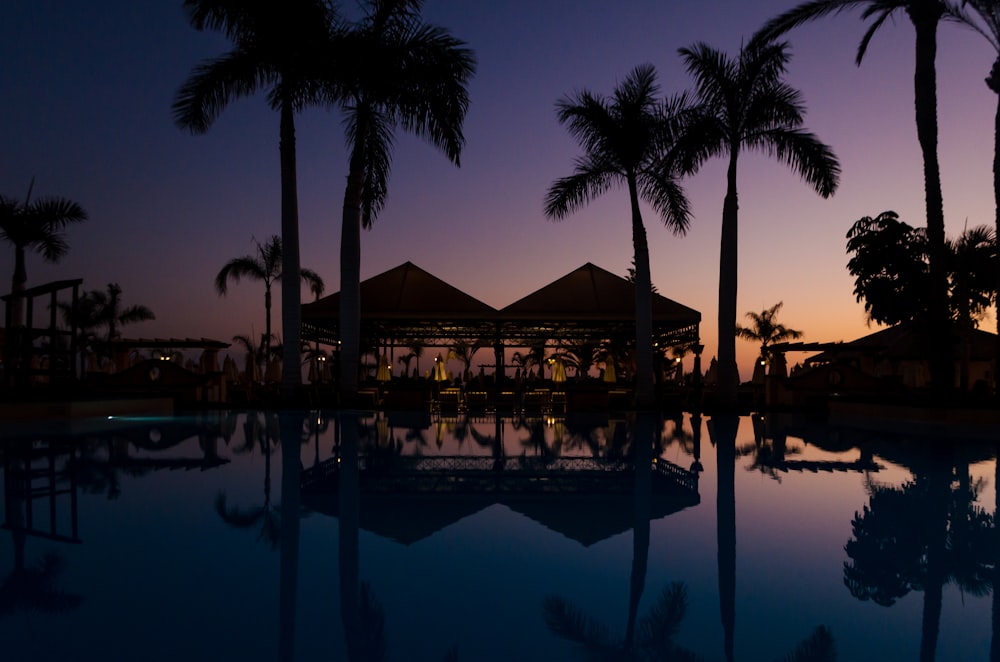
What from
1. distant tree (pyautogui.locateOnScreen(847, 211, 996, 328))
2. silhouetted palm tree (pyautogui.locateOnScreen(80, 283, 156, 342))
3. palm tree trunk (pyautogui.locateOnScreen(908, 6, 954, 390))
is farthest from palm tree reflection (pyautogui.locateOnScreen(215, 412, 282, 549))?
silhouetted palm tree (pyautogui.locateOnScreen(80, 283, 156, 342))

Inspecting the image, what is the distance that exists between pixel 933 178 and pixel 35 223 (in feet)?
87.2

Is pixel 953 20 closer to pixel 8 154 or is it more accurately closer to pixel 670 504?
pixel 670 504

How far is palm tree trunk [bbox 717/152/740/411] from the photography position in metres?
16.9

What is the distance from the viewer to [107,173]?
86.4 feet

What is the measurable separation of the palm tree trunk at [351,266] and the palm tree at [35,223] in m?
12.7

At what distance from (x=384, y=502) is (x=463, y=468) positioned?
2.08 metres

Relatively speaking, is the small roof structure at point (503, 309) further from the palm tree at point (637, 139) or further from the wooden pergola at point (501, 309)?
the palm tree at point (637, 139)

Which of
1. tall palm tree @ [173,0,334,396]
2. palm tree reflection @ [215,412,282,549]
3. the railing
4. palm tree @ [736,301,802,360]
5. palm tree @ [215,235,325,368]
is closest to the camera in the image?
palm tree reflection @ [215,412,282,549]

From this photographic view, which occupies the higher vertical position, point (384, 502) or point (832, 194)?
point (832, 194)

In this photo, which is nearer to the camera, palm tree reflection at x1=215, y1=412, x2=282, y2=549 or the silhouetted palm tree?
palm tree reflection at x1=215, y1=412, x2=282, y2=549

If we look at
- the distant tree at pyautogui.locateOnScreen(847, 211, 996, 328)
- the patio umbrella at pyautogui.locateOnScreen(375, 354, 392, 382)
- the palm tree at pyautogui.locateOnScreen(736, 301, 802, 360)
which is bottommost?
the patio umbrella at pyautogui.locateOnScreen(375, 354, 392, 382)

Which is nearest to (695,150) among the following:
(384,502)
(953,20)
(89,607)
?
(953,20)

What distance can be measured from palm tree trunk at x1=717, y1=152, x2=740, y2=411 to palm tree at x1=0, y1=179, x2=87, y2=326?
21.6 meters

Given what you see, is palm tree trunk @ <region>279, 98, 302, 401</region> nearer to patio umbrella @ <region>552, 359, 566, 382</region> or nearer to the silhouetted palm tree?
patio umbrella @ <region>552, 359, 566, 382</region>
